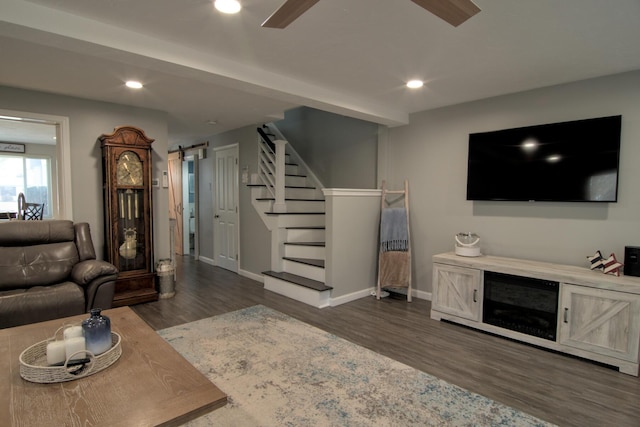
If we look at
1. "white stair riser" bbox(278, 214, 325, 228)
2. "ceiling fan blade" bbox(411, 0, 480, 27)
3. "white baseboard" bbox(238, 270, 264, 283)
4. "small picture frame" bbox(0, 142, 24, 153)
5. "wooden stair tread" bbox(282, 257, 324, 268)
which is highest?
"small picture frame" bbox(0, 142, 24, 153)

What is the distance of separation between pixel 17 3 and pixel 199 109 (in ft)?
7.97

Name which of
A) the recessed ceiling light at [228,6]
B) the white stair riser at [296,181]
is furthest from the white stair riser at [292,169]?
the recessed ceiling light at [228,6]

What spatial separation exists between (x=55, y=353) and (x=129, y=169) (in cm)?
284

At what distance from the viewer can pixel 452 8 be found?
4.66 feet

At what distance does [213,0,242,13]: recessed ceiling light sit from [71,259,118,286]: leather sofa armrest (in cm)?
256

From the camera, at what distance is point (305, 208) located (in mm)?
5168


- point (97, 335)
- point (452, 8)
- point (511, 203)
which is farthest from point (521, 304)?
point (97, 335)

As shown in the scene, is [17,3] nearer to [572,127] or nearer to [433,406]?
[433,406]

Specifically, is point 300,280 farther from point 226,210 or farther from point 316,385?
point 226,210

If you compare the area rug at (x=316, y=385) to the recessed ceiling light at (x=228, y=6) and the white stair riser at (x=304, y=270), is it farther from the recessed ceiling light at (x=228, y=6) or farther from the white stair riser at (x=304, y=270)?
the recessed ceiling light at (x=228, y=6)

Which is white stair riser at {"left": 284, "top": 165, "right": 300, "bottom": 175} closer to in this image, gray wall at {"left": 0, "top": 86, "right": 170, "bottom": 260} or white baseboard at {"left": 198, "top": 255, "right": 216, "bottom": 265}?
gray wall at {"left": 0, "top": 86, "right": 170, "bottom": 260}

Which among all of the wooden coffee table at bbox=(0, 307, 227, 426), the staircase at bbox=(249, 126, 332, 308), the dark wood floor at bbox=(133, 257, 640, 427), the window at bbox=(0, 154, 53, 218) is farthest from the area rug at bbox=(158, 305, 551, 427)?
the window at bbox=(0, 154, 53, 218)

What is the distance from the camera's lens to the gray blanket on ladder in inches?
161

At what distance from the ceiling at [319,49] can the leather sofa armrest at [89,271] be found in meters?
1.73
